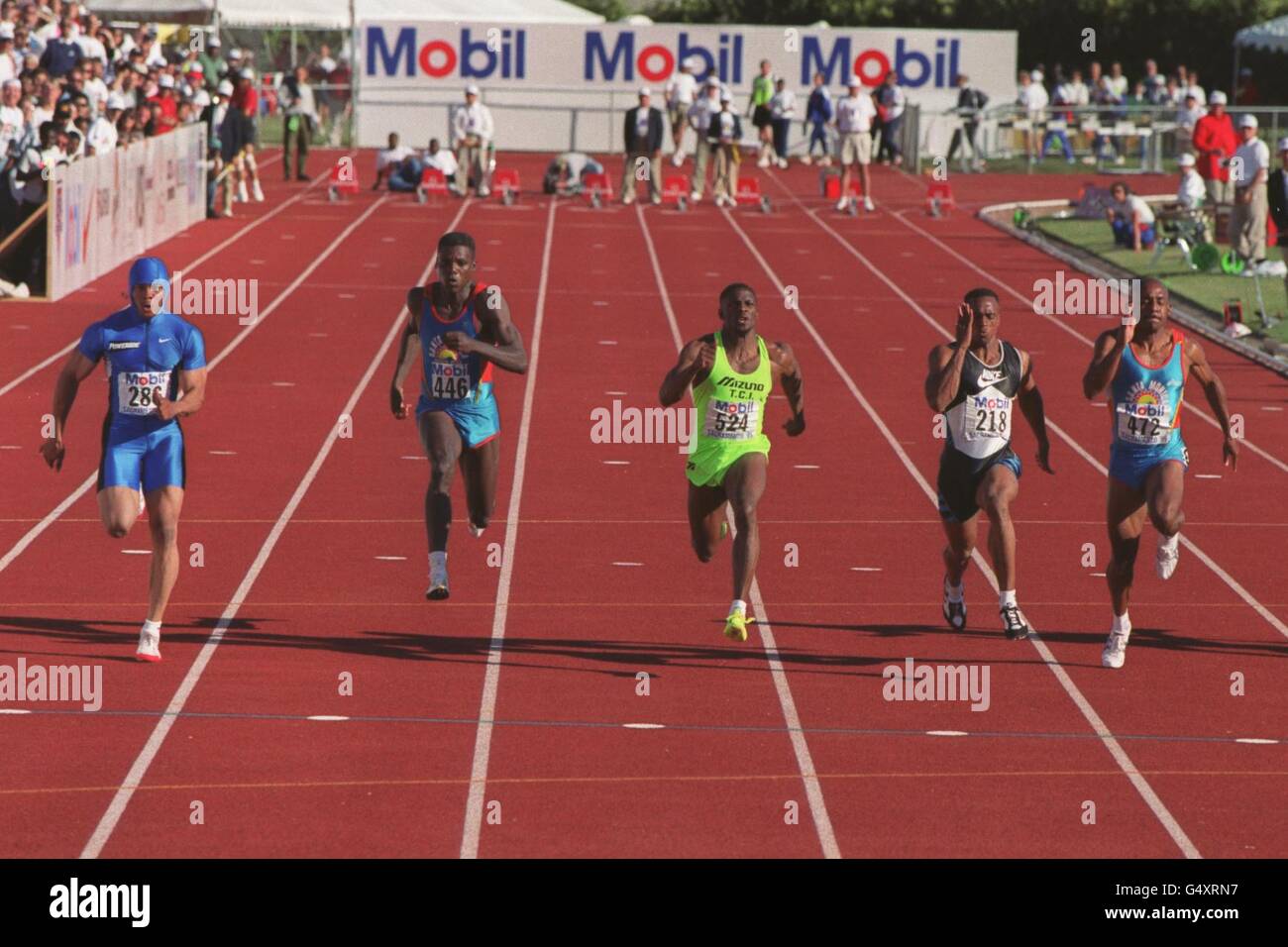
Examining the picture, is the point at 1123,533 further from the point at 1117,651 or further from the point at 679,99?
the point at 679,99

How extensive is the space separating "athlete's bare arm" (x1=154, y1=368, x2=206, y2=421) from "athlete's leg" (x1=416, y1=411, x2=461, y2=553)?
50.7 inches

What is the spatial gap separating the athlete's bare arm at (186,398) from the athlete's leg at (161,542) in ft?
1.13

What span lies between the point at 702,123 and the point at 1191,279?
11001 mm

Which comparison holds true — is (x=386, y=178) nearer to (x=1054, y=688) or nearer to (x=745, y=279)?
(x=745, y=279)

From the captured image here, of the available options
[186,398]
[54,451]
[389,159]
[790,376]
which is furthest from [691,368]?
[389,159]

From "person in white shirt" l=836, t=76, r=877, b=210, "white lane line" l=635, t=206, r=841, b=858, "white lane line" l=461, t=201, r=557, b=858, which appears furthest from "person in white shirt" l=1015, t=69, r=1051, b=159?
"white lane line" l=635, t=206, r=841, b=858

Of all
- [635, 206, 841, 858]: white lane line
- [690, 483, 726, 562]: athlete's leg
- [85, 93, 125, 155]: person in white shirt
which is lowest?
[635, 206, 841, 858]: white lane line

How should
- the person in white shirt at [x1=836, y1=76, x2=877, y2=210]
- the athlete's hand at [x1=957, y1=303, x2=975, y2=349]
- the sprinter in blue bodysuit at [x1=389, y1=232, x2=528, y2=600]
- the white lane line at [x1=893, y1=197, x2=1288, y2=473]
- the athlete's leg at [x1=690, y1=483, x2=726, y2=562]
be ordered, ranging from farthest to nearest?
the person in white shirt at [x1=836, y1=76, x2=877, y2=210] < the white lane line at [x1=893, y1=197, x2=1288, y2=473] < the sprinter in blue bodysuit at [x1=389, y1=232, x2=528, y2=600] < the athlete's leg at [x1=690, y1=483, x2=726, y2=562] < the athlete's hand at [x1=957, y1=303, x2=975, y2=349]

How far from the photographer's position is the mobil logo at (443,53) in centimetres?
4806

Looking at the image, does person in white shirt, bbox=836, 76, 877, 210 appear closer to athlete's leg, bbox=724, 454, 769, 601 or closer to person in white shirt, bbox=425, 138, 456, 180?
person in white shirt, bbox=425, 138, 456, 180

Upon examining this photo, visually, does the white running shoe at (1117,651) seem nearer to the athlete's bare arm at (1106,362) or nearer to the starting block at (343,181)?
the athlete's bare arm at (1106,362)

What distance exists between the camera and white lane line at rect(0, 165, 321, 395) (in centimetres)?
1942

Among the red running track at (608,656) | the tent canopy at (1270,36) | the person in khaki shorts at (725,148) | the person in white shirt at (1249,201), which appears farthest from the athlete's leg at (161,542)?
the tent canopy at (1270,36)
